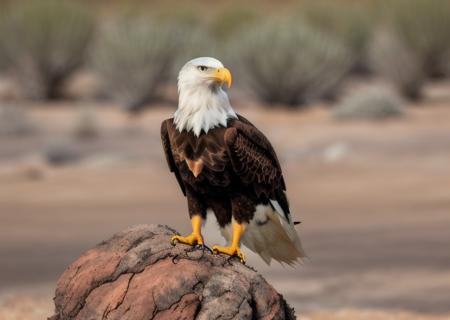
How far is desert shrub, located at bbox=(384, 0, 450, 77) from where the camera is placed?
3064 cm

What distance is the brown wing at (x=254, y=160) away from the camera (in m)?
6.07

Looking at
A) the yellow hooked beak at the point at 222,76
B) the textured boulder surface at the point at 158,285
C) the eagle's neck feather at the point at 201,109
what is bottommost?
the textured boulder surface at the point at 158,285

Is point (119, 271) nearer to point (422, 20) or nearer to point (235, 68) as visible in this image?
point (235, 68)

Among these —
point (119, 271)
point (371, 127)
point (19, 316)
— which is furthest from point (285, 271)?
point (371, 127)

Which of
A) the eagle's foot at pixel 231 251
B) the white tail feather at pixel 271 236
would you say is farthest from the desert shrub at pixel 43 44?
the eagle's foot at pixel 231 251

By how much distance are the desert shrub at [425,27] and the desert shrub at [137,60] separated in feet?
19.8

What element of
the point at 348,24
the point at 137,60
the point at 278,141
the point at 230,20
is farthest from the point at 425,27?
the point at 230,20

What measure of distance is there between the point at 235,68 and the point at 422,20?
5652mm

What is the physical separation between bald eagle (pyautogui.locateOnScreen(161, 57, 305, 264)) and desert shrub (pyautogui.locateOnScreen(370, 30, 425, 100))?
24024mm

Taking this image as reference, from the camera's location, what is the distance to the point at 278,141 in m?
23.3

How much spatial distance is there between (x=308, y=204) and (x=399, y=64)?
13.7 metres

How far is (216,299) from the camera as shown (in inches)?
239

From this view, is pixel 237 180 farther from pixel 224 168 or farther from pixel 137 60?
pixel 137 60

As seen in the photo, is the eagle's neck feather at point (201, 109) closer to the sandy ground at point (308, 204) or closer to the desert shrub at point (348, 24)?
the sandy ground at point (308, 204)
